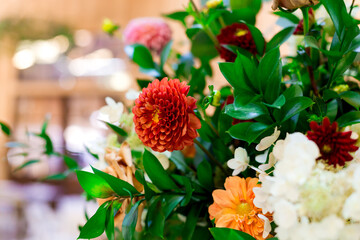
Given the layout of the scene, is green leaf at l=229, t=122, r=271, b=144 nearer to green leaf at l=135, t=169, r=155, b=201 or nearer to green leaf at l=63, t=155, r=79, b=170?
green leaf at l=135, t=169, r=155, b=201

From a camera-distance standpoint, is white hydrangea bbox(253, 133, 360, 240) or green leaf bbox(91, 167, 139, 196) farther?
green leaf bbox(91, 167, 139, 196)

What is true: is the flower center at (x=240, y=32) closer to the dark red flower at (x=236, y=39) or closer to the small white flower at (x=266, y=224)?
the dark red flower at (x=236, y=39)

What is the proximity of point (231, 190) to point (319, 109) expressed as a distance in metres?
0.12

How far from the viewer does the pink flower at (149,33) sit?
72 cm

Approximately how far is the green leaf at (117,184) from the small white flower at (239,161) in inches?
4.5

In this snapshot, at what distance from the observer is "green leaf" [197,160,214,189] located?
18.5 inches

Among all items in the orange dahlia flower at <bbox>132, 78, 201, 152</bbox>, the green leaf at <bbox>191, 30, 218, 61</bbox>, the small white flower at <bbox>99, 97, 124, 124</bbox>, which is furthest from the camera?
the green leaf at <bbox>191, 30, 218, 61</bbox>

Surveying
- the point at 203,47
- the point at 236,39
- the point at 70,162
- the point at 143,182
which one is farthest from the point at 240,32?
the point at 70,162

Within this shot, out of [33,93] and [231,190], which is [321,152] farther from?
[33,93]

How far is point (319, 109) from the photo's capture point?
40 centimetres

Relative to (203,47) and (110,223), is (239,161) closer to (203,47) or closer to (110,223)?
(110,223)

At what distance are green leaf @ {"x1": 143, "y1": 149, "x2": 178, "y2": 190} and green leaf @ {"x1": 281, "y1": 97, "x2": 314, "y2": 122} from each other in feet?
0.49

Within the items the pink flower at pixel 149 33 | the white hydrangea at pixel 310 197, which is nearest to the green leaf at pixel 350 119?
the white hydrangea at pixel 310 197

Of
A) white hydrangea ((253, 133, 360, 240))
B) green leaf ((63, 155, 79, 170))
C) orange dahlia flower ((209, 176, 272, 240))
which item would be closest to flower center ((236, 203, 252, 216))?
orange dahlia flower ((209, 176, 272, 240))
